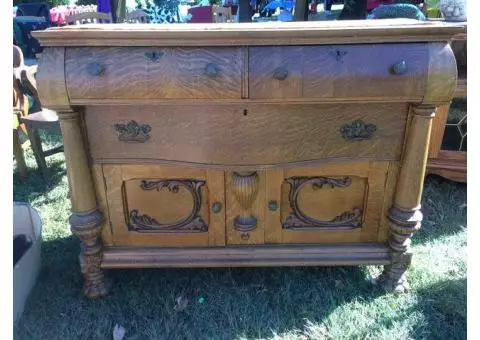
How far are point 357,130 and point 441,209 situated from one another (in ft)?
4.69

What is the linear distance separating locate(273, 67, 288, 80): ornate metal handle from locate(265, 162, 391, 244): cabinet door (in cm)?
47

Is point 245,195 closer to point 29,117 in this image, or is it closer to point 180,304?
point 180,304

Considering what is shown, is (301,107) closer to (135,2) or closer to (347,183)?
(347,183)

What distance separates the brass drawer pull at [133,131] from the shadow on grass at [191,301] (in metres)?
0.84

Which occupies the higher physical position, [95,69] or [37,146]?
[95,69]

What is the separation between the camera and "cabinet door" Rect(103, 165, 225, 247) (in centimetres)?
173

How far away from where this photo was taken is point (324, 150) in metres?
1.65

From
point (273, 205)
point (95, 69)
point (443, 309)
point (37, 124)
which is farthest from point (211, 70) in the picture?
point (37, 124)

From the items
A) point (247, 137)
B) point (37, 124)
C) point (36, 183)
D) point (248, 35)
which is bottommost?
point (36, 183)

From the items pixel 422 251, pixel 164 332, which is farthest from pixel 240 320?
pixel 422 251

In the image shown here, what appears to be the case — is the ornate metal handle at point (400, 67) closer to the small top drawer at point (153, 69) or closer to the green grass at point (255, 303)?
the small top drawer at point (153, 69)

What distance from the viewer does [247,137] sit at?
161cm

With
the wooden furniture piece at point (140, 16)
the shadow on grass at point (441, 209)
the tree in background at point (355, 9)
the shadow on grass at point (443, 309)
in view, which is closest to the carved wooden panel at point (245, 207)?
the shadow on grass at point (443, 309)

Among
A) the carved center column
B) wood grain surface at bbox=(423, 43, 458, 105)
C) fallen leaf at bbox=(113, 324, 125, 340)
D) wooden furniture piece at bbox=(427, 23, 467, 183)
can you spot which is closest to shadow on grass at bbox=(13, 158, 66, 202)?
fallen leaf at bbox=(113, 324, 125, 340)
